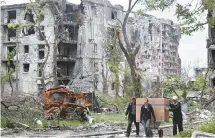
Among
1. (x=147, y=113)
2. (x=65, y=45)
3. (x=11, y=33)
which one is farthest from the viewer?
(x=11, y=33)

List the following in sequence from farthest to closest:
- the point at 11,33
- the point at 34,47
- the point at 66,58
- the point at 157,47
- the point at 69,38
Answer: the point at 157,47 < the point at 11,33 < the point at 69,38 < the point at 34,47 < the point at 66,58

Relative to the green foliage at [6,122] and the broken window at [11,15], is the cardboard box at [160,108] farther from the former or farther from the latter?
the broken window at [11,15]

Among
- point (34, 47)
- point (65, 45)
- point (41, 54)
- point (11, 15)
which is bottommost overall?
point (41, 54)

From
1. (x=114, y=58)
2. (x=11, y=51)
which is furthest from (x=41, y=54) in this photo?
(x=114, y=58)

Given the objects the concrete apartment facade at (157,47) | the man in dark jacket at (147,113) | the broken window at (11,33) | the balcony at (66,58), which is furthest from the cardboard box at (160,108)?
the concrete apartment facade at (157,47)

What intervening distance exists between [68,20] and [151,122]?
1662 inches

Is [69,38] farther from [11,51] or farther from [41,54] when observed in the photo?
[11,51]

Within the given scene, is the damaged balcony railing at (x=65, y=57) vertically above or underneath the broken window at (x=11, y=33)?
underneath

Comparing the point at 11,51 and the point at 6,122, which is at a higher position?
the point at 11,51

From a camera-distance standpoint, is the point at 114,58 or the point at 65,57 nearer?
the point at 114,58

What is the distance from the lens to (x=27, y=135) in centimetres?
2058

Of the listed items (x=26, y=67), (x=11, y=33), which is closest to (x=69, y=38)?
(x=26, y=67)

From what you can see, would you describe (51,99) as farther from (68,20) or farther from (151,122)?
(68,20)

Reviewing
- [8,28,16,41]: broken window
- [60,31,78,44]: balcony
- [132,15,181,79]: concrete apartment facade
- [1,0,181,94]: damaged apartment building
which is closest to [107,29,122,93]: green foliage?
[1,0,181,94]: damaged apartment building
